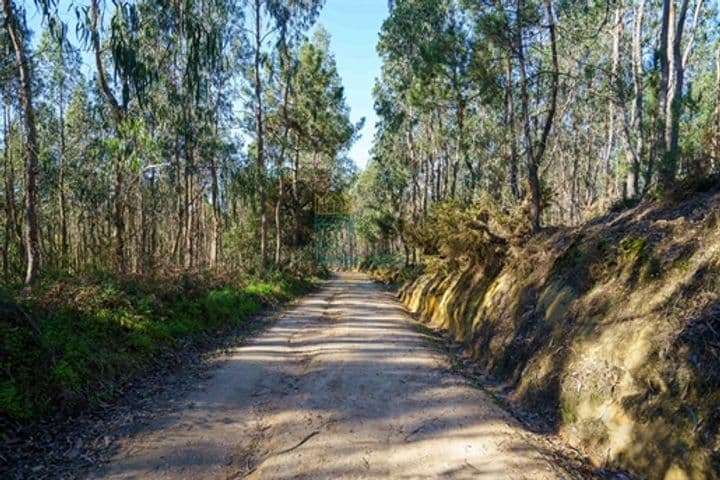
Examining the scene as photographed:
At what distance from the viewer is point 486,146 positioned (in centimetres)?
2747

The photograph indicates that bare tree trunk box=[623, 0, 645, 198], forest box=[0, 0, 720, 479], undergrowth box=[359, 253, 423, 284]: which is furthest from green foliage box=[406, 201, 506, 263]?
undergrowth box=[359, 253, 423, 284]

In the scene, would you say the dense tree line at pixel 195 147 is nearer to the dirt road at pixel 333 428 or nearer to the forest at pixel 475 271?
the forest at pixel 475 271

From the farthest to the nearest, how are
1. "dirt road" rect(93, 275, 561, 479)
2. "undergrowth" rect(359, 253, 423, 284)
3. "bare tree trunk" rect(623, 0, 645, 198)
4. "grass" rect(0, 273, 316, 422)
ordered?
1. "undergrowth" rect(359, 253, 423, 284)
2. "bare tree trunk" rect(623, 0, 645, 198)
3. "grass" rect(0, 273, 316, 422)
4. "dirt road" rect(93, 275, 561, 479)

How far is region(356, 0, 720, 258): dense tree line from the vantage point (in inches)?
435

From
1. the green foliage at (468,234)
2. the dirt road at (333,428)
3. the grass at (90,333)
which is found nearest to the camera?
the dirt road at (333,428)

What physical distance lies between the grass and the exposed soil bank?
17.9 feet

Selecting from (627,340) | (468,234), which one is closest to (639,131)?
(468,234)

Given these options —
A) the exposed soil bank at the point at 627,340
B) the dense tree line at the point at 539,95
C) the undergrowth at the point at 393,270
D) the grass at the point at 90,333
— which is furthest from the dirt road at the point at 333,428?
the undergrowth at the point at 393,270

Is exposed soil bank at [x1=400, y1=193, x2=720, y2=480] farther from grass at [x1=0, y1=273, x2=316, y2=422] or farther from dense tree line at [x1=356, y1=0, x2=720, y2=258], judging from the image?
grass at [x1=0, y1=273, x2=316, y2=422]

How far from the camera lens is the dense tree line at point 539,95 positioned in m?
11.0

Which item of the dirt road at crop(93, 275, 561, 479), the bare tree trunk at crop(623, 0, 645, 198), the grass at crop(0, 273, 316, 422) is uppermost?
the bare tree trunk at crop(623, 0, 645, 198)

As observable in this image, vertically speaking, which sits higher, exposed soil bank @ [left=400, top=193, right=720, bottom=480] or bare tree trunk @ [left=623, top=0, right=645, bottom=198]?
bare tree trunk @ [left=623, top=0, right=645, bottom=198]

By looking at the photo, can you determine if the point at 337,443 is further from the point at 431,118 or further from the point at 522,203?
the point at 431,118

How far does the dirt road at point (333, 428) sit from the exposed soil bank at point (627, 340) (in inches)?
27.3
